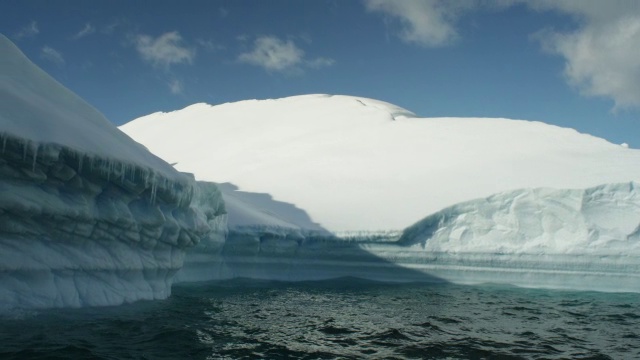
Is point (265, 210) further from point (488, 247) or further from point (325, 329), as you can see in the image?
point (325, 329)

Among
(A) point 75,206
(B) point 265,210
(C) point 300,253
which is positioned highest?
(B) point 265,210

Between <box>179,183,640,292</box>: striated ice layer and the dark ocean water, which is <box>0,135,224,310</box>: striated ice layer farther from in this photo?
<box>179,183,640,292</box>: striated ice layer

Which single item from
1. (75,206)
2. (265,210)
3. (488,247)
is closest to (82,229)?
(75,206)

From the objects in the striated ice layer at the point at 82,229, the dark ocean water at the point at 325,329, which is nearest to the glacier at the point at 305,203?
the striated ice layer at the point at 82,229

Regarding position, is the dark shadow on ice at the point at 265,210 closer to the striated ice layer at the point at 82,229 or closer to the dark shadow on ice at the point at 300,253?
the dark shadow on ice at the point at 300,253

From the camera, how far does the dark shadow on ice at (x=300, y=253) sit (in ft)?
42.5

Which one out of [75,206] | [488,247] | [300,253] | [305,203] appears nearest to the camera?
[75,206]

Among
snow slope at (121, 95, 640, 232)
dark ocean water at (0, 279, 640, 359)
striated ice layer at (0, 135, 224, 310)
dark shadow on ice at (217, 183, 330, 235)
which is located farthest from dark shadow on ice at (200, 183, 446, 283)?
striated ice layer at (0, 135, 224, 310)

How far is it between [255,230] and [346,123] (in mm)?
11963

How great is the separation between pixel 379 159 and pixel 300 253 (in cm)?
625

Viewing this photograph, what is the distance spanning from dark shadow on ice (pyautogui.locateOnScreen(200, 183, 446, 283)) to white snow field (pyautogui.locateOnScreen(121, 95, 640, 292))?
30 mm

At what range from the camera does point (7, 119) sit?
6531 mm

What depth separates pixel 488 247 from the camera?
13.0 m

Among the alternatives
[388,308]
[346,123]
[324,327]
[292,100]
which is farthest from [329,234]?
[292,100]
